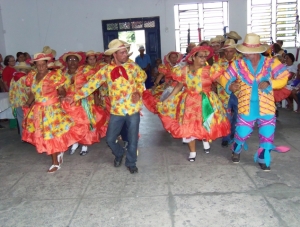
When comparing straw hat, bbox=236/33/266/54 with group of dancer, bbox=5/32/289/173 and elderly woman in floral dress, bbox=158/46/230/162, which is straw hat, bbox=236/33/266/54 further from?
elderly woman in floral dress, bbox=158/46/230/162

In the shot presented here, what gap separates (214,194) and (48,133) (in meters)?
2.32

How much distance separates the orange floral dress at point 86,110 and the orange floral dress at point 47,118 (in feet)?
1.61

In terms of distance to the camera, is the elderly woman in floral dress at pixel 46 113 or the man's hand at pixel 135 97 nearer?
the man's hand at pixel 135 97

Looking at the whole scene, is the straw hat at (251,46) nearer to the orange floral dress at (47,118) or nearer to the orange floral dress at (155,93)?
the orange floral dress at (155,93)

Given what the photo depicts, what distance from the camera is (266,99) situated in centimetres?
415

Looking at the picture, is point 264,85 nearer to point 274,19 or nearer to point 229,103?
point 229,103

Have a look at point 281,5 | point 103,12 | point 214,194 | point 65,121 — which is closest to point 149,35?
point 103,12

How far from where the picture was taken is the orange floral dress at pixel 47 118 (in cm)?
443

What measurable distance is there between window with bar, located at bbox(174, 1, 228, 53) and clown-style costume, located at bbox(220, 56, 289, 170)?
8794 mm

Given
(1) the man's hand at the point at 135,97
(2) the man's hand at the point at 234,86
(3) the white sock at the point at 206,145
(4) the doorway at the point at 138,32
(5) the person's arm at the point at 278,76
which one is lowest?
(3) the white sock at the point at 206,145

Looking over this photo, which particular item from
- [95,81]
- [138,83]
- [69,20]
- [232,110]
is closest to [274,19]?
[69,20]

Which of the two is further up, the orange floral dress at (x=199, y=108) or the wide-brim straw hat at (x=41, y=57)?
the wide-brim straw hat at (x=41, y=57)

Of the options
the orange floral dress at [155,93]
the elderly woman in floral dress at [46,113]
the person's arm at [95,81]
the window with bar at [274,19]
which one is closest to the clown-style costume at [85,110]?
the elderly woman in floral dress at [46,113]

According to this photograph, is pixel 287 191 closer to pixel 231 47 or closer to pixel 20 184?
pixel 231 47
